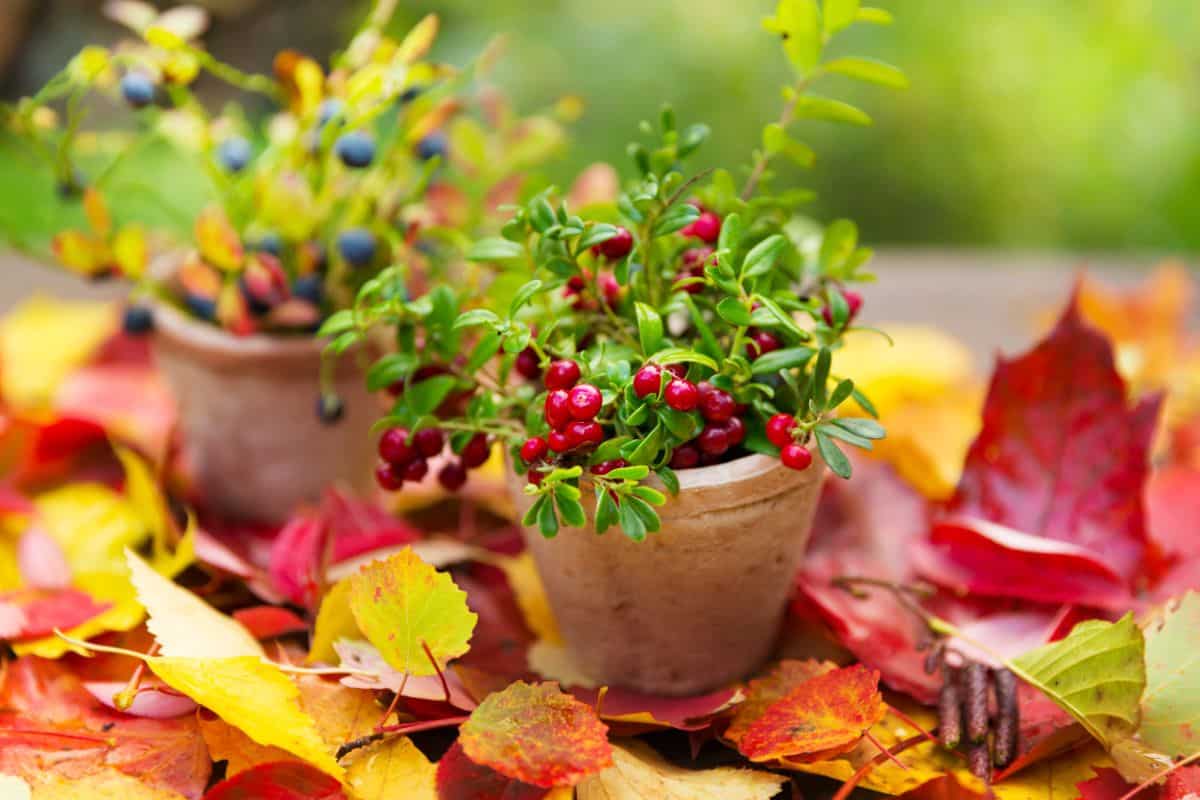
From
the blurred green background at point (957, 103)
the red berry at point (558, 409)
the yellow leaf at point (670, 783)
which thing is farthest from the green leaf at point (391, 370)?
the blurred green background at point (957, 103)

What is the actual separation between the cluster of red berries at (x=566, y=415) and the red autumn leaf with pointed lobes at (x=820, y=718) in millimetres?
146

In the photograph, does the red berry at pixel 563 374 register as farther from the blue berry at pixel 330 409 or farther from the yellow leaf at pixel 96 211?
the yellow leaf at pixel 96 211

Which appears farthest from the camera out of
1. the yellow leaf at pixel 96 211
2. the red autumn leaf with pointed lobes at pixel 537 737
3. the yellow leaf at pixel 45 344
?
the yellow leaf at pixel 45 344

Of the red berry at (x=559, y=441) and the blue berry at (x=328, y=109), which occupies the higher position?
the blue berry at (x=328, y=109)

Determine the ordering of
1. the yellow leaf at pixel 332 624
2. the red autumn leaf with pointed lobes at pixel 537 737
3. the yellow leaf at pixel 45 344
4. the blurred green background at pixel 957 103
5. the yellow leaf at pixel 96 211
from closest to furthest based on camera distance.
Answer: the red autumn leaf with pointed lobes at pixel 537 737 < the yellow leaf at pixel 332 624 < the yellow leaf at pixel 96 211 < the yellow leaf at pixel 45 344 < the blurred green background at pixel 957 103

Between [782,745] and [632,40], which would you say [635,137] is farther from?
[782,745]

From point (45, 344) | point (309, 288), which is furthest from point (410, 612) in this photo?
point (45, 344)

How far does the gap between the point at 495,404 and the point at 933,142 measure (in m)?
2.01

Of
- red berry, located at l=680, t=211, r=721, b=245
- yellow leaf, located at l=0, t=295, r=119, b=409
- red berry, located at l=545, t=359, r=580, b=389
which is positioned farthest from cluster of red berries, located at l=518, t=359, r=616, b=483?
yellow leaf, located at l=0, t=295, r=119, b=409

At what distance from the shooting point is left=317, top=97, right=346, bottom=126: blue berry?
0.66 metres

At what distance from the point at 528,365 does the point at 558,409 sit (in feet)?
0.29

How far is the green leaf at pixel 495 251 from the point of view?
0.56m

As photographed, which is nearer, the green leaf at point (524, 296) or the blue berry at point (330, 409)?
the green leaf at point (524, 296)

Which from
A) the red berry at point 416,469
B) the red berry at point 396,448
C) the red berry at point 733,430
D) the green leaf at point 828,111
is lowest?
the red berry at point 416,469
